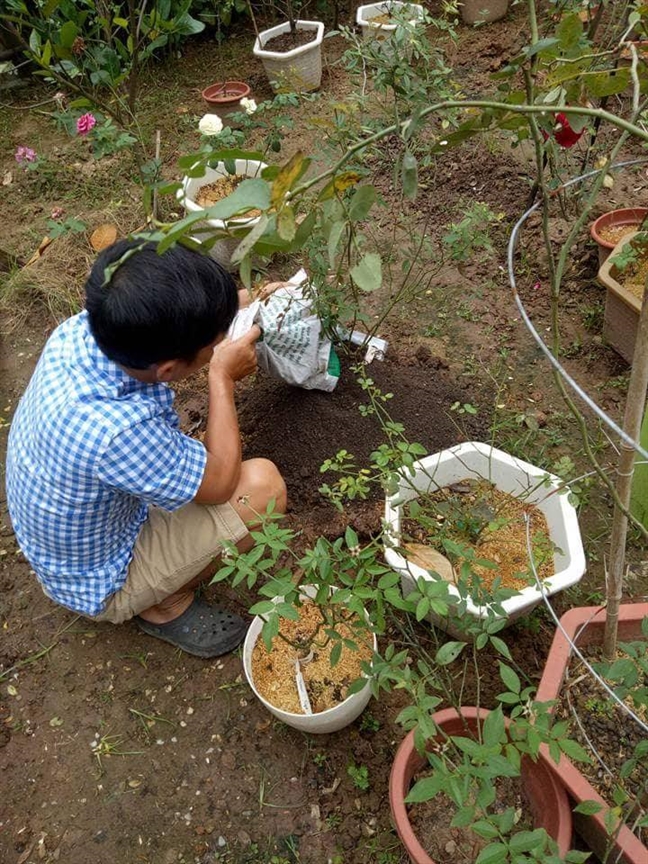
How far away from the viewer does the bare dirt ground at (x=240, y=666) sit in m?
1.57

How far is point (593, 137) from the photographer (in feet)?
8.57

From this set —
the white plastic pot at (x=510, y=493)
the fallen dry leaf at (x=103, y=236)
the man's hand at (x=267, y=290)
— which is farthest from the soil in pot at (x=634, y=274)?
the fallen dry leaf at (x=103, y=236)

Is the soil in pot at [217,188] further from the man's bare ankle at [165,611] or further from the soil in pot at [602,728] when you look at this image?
the soil in pot at [602,728]

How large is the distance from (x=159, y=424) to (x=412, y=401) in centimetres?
100

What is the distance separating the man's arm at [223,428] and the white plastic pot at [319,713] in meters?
0.33

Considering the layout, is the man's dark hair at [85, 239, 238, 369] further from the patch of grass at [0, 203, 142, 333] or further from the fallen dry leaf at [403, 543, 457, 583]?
the patch of grass at [0, 203, 142, 333]

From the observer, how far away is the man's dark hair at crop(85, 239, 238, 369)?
1261mm

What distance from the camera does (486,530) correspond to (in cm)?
171

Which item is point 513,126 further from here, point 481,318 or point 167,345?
point 481,318

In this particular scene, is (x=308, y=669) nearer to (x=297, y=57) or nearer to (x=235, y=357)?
(x=235, y=357)

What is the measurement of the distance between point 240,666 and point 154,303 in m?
1.03

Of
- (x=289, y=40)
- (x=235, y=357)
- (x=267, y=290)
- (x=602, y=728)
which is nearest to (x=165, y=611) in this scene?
(x=235, y=357)

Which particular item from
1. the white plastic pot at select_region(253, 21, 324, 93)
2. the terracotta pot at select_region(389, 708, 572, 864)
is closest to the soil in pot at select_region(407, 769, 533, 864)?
the terracotta pot at select_region(389, 708, 572, 864)

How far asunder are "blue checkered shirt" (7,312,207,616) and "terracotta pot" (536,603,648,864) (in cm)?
87
